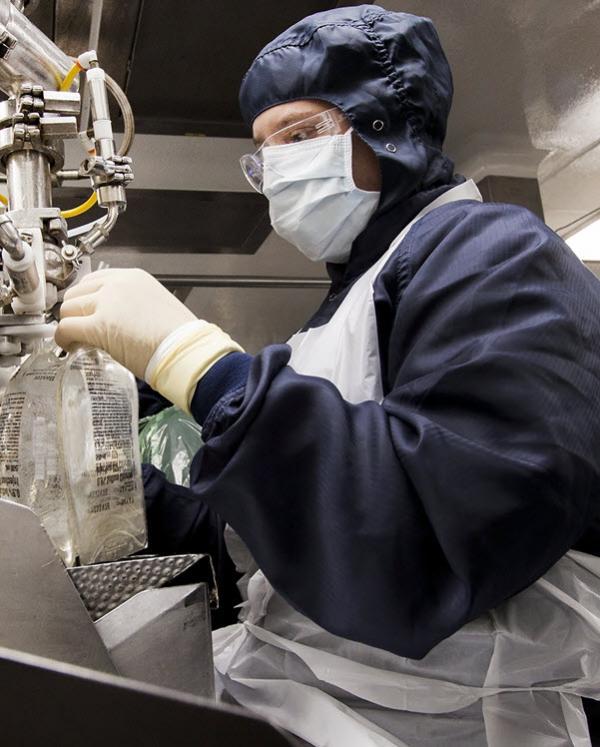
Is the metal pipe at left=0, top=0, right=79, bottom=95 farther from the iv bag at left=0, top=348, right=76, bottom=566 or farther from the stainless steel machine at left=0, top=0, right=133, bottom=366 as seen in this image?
the iv bag at left=0, top=348, right=76, bottom=566

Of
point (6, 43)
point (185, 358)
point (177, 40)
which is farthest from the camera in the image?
point (177, 40)

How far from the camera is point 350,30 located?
1.08 meters

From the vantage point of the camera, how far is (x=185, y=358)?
0.72 m

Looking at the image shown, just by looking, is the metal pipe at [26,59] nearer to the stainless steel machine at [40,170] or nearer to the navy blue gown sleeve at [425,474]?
the stainless steel machine at [40,170]

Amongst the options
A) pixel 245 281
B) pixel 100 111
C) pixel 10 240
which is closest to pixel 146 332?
pixel 10 240

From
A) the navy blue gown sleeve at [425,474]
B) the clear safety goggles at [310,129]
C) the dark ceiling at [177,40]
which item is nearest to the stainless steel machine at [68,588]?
the navy blue gown sleeve at [425,474]

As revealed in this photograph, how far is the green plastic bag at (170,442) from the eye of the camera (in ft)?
5.78

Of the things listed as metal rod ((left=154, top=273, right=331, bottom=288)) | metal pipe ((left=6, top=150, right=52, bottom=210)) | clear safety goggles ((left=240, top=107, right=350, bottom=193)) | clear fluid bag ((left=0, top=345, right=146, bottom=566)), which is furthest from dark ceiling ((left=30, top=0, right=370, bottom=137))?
clear fluid bag ((left=0, top=345, right=146, bottom=566))

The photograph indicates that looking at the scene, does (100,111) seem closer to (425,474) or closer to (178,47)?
(425,474)

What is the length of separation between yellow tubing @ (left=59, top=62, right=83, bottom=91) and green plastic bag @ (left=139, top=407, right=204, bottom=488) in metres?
0.94

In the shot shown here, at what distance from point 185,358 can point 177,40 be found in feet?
5.45

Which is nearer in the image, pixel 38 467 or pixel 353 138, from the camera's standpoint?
pixel 38 467

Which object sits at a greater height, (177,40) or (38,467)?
(177,40)

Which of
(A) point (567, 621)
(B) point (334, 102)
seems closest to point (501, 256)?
(A) point (567, 621)
